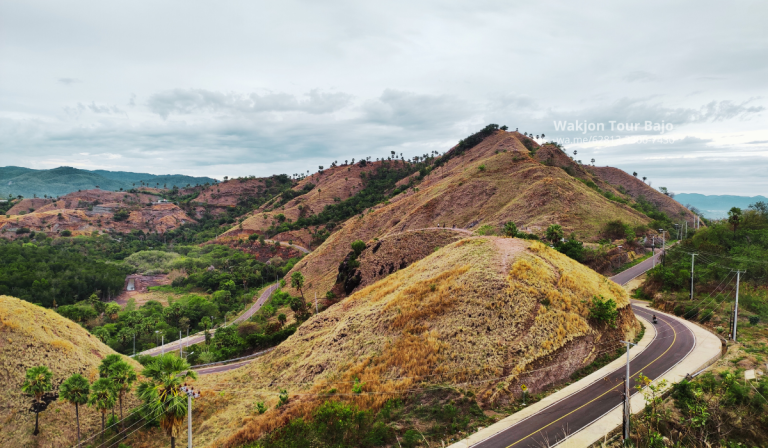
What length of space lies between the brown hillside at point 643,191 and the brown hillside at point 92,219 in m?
199

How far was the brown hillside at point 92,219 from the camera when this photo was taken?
157m

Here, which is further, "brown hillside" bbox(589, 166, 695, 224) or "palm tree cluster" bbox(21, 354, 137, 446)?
"brown hillside" bbox(589, 166, 695, 224)

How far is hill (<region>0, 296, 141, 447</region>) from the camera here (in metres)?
28.9

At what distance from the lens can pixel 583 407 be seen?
71.7 ft

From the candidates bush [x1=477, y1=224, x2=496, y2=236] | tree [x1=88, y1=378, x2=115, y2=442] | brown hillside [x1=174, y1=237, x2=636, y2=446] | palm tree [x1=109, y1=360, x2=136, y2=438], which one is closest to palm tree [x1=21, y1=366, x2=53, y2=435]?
palm tree [x1=109, y1=360, x2=136, y2=438]

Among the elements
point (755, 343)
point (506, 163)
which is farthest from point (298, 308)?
point (506, 163)

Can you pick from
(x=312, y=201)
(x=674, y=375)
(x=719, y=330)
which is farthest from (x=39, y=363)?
(x=312, y=201)

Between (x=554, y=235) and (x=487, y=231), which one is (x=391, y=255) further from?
(x=554, y=235)

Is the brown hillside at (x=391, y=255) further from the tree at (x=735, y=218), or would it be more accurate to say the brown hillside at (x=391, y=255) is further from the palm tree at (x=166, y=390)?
the palm tree at (x=166, y=390)

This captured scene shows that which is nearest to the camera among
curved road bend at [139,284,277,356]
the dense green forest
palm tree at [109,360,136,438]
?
palm tree at [109,360,136,438]

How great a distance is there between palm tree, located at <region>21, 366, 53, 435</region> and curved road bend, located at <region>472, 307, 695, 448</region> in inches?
1303

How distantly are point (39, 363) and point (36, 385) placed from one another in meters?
5.67

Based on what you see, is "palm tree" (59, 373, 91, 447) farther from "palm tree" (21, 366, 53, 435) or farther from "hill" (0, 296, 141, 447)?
"hill" (0, 296, 141, 447)

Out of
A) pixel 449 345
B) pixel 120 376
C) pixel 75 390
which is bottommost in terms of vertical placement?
pixel 75 390
